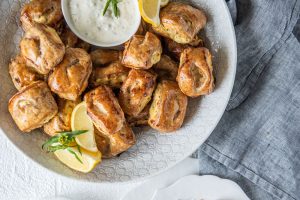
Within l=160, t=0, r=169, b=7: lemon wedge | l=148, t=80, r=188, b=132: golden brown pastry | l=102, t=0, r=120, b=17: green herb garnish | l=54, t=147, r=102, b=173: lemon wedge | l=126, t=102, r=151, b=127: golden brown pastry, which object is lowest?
l=54, t=147, r=102, b=173: lemon wedge

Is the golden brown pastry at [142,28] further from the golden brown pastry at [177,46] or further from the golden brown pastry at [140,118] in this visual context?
the golden brown pastry at [140,118]

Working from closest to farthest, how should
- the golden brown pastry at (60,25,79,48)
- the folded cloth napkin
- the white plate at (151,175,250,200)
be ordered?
the golden brown pastry at (60,25,79,48)
the folded cloth napkin
the white plate at (151,175,250,200)

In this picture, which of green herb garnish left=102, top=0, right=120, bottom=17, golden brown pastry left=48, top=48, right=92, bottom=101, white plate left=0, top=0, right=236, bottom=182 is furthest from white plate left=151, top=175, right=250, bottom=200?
green herb garnish left=102, top=0, right=120, bottom=17

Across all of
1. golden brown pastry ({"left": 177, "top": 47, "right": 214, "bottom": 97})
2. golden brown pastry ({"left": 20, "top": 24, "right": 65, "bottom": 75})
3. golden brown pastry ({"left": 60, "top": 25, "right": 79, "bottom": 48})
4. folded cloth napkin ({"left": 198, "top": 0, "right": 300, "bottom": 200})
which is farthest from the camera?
folded cloth napkin ({"left": 198, "top": 0, "right": 300, "bottom": 200})

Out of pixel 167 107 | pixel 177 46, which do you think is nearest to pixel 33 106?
pixel 167 107

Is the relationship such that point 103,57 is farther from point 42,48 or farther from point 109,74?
point 42,48

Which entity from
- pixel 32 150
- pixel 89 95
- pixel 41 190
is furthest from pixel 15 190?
pixel 89 95

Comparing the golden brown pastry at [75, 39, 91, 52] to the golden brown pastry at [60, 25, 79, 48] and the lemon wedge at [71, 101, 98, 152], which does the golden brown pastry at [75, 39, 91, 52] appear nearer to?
the golden brown pastry at [60, 25, 79, 48]

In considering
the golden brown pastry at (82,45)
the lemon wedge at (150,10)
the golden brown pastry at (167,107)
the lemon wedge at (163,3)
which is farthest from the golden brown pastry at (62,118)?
the lemon wedge at (163,3)
